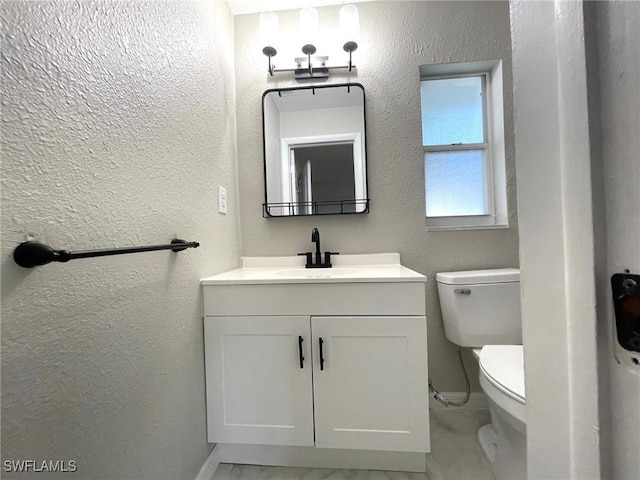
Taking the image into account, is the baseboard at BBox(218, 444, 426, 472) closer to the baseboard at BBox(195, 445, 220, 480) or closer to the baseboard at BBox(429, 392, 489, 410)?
the baseboard at BBox(195, 445, 220, 480)

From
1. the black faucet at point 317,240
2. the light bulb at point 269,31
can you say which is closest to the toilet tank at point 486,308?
the black faucet at point 317,240

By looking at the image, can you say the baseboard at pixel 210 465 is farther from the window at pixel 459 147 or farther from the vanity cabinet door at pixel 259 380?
the window at pixel 459 147

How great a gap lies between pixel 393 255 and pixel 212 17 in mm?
1434

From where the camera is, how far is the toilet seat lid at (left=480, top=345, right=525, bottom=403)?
79 cm

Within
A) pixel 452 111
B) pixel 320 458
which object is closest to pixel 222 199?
pixel 320 458

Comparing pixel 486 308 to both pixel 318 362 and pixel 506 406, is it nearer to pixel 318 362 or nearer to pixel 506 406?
pixel 506 406

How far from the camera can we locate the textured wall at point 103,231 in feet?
1.47

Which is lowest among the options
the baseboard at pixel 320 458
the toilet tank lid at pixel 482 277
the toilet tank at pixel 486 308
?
the baseboard at pixel 320 458

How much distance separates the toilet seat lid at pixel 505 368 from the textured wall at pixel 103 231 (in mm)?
1035

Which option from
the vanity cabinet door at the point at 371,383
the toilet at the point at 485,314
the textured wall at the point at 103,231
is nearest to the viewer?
the textured wall at the point at 103,231

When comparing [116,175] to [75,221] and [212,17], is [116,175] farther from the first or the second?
[212,17]

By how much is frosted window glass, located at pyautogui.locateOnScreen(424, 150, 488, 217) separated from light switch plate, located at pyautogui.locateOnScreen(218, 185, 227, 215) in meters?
1.10

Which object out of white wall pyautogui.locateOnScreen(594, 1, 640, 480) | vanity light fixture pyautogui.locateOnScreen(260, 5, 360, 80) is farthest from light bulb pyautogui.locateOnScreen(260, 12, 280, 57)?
white wall pyautogui.locateOnScreen(594, 1, 640, 480)

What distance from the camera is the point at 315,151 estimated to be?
4.66ft
